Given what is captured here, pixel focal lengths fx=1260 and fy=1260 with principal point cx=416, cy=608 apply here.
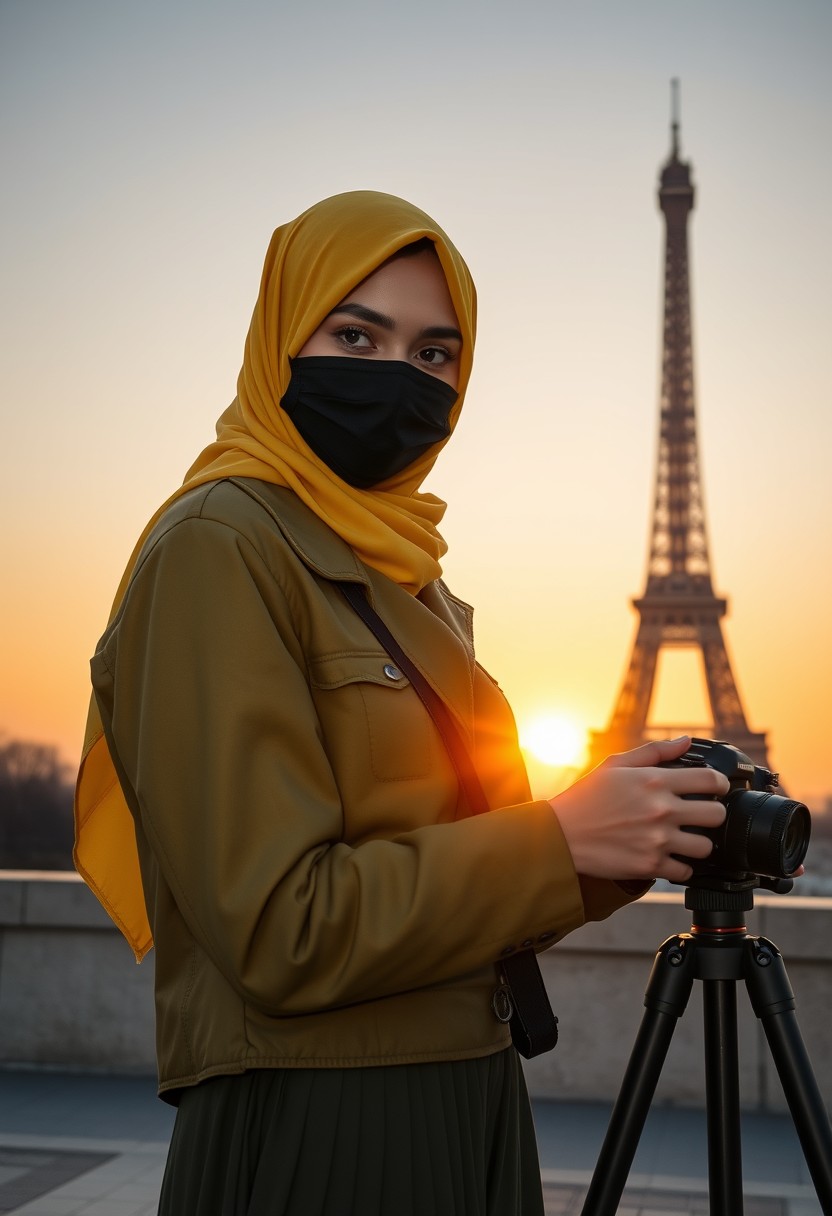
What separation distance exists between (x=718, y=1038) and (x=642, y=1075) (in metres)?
0.13

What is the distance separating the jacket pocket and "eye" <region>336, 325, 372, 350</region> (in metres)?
0.43

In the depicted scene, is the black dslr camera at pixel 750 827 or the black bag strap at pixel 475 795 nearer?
the black bag strap at pixel 475 795

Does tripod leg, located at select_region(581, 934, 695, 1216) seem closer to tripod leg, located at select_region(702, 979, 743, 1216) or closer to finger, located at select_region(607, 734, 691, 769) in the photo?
tripod leg, located at select_region(702, 979, 743, 1216)

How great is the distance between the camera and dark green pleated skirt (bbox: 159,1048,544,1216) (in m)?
1.30

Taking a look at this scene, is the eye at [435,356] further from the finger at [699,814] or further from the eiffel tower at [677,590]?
the eiffel tower at [677,590]

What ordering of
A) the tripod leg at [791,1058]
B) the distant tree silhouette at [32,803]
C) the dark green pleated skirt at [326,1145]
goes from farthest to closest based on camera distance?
the distant tree silhouette at [32,803]
the tripod leg at [791,1058]
the dark green pleated skirt at [326,1145]

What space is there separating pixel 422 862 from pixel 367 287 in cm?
73

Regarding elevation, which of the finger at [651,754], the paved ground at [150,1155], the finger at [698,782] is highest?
the finger at [651,754]

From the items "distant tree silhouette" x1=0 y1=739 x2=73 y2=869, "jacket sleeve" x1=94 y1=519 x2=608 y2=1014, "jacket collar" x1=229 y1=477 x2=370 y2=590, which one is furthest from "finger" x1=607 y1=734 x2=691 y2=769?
"distant tree silhouette" x1=0 y1=739 x2=73 y2=869

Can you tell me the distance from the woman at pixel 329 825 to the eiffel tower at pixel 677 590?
27.0m

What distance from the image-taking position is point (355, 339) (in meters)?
1.60

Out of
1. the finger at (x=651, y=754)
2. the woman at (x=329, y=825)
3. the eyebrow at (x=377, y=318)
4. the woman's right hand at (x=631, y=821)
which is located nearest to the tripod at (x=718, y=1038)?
the woman at (x=329, y=825)

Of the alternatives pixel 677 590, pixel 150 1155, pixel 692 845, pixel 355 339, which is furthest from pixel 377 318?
pixel 677 590

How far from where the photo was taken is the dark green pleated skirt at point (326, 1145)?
130cm
